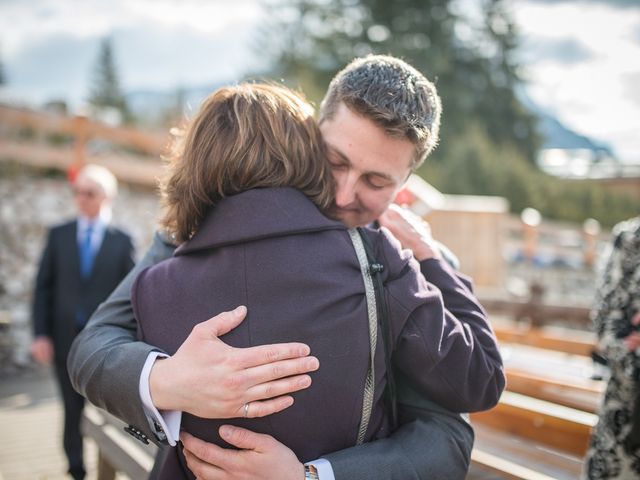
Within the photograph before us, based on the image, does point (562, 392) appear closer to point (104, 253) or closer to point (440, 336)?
point (440, 336)

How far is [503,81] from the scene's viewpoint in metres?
29.1

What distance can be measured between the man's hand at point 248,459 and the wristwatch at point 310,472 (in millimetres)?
14

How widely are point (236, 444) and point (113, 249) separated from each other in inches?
159

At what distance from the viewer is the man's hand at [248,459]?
1.36 metres

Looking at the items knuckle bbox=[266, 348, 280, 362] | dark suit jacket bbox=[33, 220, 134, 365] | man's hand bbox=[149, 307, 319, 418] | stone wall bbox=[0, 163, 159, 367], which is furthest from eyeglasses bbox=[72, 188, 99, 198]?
knuckle bbox=[266, 348, 280, 362]

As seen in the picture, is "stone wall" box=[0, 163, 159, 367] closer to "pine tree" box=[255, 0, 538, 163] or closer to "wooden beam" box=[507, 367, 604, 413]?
"wooden beam" box=[507, 367, 604, 413]

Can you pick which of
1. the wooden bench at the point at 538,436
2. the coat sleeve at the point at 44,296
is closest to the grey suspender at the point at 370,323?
the wooden bench at the point at 538,436

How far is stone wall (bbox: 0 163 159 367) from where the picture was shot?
8.98 meters

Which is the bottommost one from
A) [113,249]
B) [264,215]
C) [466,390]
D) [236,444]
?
[113,249]

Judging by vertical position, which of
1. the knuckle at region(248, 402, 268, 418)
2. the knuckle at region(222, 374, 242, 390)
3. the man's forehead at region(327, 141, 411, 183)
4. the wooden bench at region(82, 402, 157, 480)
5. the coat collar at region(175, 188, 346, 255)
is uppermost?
the man's forehead at region(327, 141, 411, 183)

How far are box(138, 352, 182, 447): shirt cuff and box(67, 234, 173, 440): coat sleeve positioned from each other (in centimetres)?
1

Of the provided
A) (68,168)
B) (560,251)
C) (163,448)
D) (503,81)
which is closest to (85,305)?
(163,448)

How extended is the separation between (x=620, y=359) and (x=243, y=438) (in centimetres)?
174

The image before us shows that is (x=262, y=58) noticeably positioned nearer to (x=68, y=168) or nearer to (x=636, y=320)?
(x=68, y=168)
